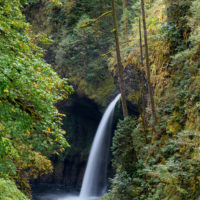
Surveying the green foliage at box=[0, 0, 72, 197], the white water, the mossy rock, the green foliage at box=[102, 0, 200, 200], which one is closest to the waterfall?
the white water

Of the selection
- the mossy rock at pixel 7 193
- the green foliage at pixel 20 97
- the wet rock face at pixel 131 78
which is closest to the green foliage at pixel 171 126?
the wet rock face at pixel 131 78

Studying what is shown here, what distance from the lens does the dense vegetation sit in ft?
15.9

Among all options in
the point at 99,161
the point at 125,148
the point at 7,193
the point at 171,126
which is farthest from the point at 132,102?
the point at 7,193

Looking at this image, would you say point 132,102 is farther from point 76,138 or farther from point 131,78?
point 76,138

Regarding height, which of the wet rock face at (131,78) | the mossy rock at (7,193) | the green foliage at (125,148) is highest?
the wet rock face at (131,78)

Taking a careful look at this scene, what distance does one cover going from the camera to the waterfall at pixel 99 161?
55.6 feet

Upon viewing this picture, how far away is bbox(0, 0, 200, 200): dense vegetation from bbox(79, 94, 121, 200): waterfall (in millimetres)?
1836

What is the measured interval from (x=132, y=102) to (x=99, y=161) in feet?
20.5

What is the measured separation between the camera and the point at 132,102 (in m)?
14.0

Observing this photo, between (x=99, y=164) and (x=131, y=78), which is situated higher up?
(x=131, y=78)

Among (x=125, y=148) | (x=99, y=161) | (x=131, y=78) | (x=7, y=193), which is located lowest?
(x=7, y=193)

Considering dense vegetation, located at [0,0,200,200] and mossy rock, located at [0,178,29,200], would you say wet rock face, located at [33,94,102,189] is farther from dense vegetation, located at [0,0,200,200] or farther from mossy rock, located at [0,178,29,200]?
mossy rock, located at [0,178,29,200]

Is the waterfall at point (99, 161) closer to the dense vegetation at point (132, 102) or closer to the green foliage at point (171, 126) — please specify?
the dense vegetation at point (132, 102)

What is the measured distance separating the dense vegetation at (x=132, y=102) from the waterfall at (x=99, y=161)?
184cm
